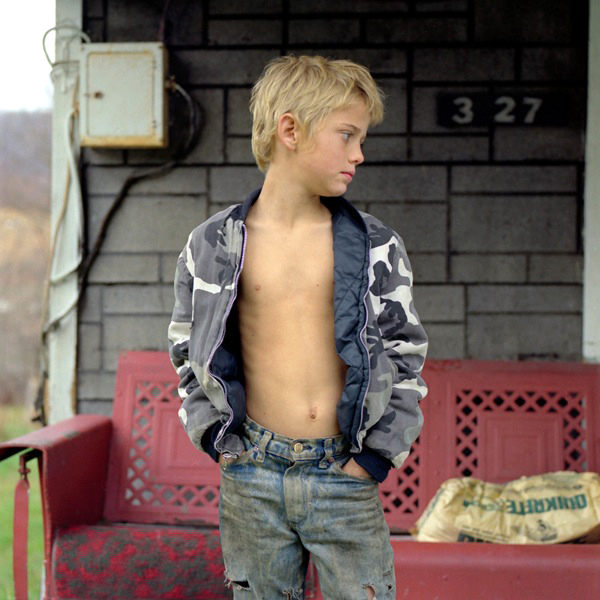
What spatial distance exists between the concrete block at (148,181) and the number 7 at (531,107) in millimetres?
1460

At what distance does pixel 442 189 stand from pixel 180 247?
1207 millimetres

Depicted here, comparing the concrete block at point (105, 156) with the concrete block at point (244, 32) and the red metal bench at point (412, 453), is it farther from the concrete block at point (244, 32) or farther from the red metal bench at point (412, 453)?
the red metal bench at point (412, 453)

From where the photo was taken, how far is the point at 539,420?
3.57 metres

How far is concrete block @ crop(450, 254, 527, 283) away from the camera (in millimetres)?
3822

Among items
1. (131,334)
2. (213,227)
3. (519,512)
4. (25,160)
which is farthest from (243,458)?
(25,160)

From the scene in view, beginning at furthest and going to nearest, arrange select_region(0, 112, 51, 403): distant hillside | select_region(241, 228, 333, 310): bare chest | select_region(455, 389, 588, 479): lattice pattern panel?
select_region(0, 112, 51, 403): distant hillside
select_region(455, 389, 588, 479): lattice pattern panel
select_region(241, 228, 333, 310): bare chest

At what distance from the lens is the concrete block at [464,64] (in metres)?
3.80

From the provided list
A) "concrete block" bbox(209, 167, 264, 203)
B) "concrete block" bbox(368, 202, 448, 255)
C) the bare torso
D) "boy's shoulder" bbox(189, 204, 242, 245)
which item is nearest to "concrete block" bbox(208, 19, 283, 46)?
"concrete block" bbox(209, 167, 264, 203)

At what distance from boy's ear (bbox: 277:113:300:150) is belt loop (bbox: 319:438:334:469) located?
725 millimetres

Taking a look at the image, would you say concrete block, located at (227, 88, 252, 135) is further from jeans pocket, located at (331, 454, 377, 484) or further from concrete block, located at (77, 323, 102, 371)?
jeans pocket, located at (331, 454, 377, 484)

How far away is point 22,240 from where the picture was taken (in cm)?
1108

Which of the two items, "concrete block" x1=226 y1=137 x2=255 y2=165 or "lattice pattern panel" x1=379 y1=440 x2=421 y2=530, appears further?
"concrete block" x1=226 y1=137 x2=255 y2=165

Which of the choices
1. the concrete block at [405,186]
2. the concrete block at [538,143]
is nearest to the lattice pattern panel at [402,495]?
the concrete block at [405,186]

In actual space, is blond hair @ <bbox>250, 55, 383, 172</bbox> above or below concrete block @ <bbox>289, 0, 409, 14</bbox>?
below
